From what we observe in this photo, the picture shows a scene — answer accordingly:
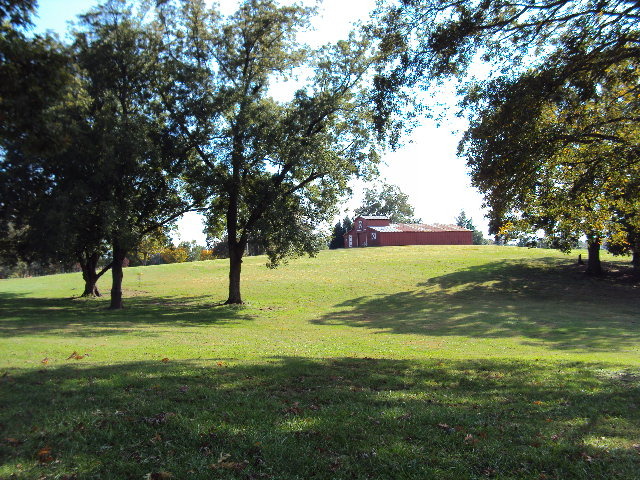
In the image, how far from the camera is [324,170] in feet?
83.7

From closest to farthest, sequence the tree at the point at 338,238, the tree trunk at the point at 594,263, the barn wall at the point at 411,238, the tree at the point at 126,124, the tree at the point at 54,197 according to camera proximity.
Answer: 1. the tree at the point at 54,197
2. the tree at the point at 126,124
3. the tree trunk at the point at 594,263
4. the barn wall at the point at 411,238
5. the tree at the point at 338,238

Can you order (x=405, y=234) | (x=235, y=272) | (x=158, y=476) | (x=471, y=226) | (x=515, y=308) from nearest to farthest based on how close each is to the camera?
(x=158, y=476), (x=515, y=308), (x=235, y=272), (x=405, y=234), (x=471, y=226)

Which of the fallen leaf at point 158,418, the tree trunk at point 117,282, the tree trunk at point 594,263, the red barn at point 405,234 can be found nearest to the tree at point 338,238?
the red barn at point 405,234

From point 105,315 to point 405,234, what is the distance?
6069 centimetres

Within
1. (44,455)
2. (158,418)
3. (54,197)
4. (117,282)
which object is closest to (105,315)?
(117,282)

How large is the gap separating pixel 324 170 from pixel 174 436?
69.8ft

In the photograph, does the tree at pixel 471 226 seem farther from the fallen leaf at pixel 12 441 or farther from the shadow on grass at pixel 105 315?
the fallen leaf at pixel 12 441

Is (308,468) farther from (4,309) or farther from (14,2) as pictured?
(4,309)

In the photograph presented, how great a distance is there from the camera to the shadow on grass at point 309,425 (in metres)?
4.59

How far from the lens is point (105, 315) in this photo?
77.2ft

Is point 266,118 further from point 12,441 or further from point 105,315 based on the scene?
point 12,441

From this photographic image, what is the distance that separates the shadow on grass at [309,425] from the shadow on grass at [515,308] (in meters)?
11.1

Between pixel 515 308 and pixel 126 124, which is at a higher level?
pixel 126 124

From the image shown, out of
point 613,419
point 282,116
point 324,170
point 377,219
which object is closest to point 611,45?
point 613,419
